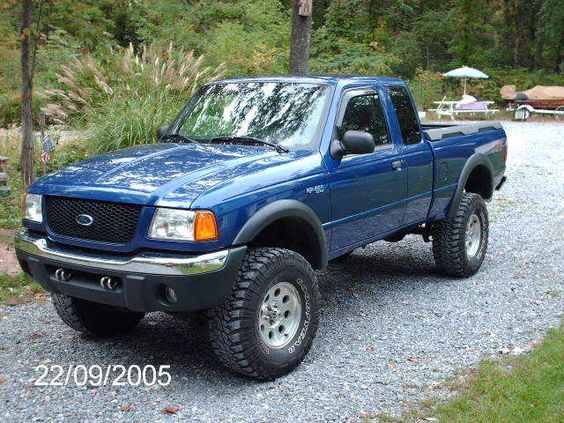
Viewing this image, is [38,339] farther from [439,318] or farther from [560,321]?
[560,321]

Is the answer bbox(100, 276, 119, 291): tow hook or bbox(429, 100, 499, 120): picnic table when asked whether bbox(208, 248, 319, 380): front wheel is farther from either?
bbox(429, 100, 499, 120): picnic table

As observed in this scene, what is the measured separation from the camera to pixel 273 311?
4.45 metres

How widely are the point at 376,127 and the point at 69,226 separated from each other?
106 inches

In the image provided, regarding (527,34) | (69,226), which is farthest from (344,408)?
(527,34)

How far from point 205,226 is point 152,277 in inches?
16.4

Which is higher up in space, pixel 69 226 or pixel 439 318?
pixel 69 226

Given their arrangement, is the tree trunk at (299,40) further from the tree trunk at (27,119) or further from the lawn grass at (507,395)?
the lawn grass at (507,395)

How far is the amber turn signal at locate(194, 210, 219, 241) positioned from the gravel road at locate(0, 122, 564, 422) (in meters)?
0.99

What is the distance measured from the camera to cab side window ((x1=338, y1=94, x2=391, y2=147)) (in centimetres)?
544

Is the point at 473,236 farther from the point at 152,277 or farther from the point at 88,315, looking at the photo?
the point at 152,277

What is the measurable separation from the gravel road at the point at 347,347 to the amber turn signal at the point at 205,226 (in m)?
0.99

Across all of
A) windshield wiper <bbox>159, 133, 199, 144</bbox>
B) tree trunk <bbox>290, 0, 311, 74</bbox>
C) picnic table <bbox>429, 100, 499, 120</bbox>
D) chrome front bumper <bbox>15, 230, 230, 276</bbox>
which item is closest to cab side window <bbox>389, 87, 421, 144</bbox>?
windshield wiper <bbox>159, 133, 199, 144</bbox>

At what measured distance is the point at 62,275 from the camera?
430 centimetres

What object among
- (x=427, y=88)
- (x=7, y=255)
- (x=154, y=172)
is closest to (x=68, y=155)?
(x=7, y=255)
